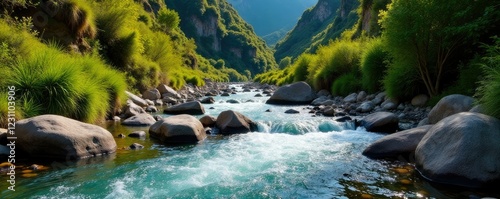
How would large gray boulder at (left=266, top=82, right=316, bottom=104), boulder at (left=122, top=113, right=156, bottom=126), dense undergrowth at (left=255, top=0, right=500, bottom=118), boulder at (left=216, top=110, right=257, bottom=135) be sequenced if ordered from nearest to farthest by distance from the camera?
1. dense undergrowth at (left=255, top=0, right=500, bottom=118)
2. boulder at (left=216, top=110, right=257, bottom=135)
3. boulder at (left=122, top=113, right=156, bottom=126)
4. large gray boulder at (left=266, top=82, right=316, bottom=104)

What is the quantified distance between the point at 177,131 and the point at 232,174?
342 cm

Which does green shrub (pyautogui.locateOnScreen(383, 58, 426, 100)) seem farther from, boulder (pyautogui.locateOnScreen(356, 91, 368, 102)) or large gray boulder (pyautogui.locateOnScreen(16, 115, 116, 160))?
large gray boulder (pyautogui.locateOnScreen(16, 115, 116, 160))

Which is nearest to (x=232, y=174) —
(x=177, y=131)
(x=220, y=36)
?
(x=177, y=131)

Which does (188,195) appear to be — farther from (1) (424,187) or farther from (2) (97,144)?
(1) (424,187)

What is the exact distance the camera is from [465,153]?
559 centimetres

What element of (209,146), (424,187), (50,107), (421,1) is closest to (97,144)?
(50,107)

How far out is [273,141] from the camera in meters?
9.64

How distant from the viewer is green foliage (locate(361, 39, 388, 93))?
16656mm

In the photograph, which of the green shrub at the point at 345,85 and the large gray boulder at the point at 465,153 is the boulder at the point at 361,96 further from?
the large gray boulder at the point at 465,153

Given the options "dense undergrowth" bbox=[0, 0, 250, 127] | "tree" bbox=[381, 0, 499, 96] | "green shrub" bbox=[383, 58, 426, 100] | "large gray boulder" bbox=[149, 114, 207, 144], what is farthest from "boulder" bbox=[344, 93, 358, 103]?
"dense undergrowth" bbox=[0, 0, 250, 127]

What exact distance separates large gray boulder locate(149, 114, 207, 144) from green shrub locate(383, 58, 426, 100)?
8.78 m

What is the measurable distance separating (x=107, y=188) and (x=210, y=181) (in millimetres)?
1759

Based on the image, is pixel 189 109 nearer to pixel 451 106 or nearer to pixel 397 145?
pixel 397 145

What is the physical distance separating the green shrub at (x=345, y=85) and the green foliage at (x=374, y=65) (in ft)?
7.05
